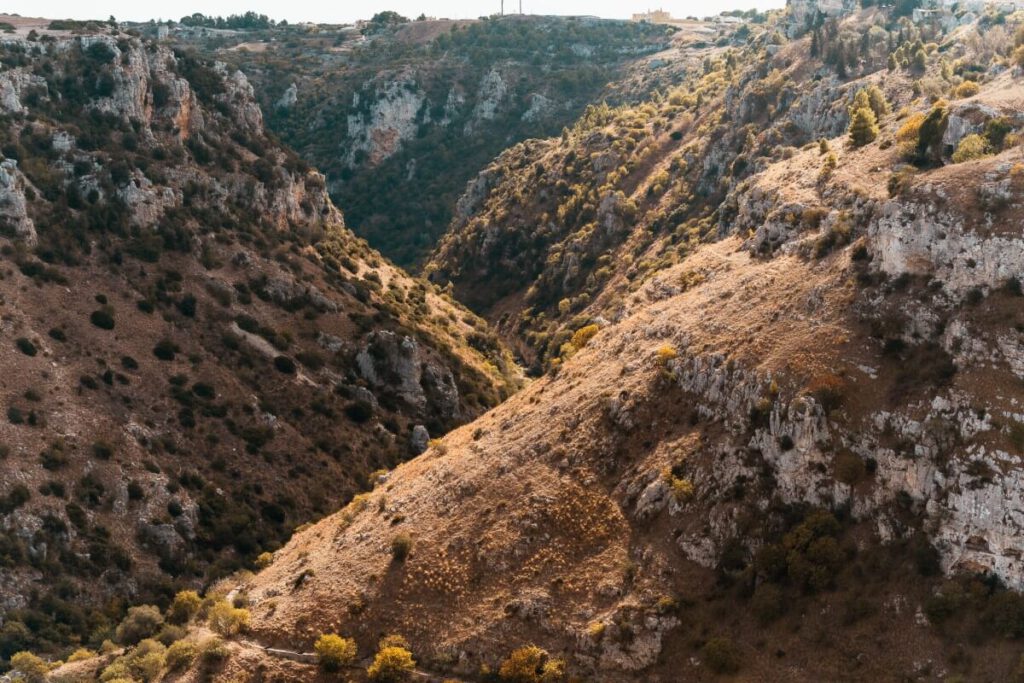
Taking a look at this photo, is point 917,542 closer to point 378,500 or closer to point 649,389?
point 649,389

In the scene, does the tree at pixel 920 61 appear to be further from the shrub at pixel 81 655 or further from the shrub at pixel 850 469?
the shrub at pixel 81 655

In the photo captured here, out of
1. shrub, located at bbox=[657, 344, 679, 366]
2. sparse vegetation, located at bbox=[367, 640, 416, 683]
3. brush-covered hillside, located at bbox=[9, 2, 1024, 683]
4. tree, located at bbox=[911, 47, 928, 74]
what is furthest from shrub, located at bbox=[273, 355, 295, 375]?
tree, located at bbox=[911, 47, 928, 74]

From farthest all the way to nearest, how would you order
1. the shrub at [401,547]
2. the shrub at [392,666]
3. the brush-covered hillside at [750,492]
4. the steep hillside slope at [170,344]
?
the steep hillside slope at [170,344]
the shrub at [401,547]
the shrub at [392,666]
the brush-covered hillside at [750,492]

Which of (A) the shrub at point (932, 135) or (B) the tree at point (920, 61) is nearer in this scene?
(A) the shrub at point (932, 135)

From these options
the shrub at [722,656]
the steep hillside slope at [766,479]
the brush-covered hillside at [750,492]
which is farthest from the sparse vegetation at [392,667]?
the shrub at [722,656]

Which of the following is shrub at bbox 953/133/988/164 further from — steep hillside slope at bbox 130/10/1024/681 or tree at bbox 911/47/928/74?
tree at bbox 911/47/928/74

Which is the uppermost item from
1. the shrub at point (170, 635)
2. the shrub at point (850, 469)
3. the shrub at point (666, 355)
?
the shrub at point (666, 355)
